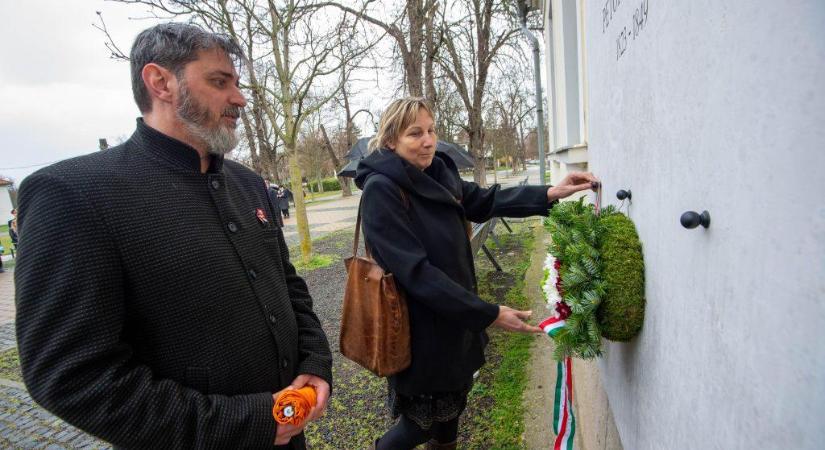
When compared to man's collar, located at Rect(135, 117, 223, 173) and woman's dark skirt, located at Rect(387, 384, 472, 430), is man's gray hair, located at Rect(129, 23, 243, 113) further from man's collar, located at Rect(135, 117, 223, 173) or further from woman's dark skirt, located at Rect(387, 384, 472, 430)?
woman's dark skirt, located at Rect(387, 384, 472, 430)

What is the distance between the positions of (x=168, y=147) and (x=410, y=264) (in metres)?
0.98

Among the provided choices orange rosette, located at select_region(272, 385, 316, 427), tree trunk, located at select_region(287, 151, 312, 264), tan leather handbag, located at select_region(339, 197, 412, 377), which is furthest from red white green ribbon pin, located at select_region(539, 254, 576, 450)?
tree trunk, located at select_region(287, 151, 312, 264)

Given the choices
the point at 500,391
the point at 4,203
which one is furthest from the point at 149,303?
the point at 4,203

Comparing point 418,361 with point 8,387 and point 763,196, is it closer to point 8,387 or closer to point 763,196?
point 763,196

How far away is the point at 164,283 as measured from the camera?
129 centimetres

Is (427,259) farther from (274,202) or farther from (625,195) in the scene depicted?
(274,202)

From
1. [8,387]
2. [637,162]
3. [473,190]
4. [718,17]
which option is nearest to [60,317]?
[718,17]

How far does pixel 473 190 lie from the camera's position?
2.49 m

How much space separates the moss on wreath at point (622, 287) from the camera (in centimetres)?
134

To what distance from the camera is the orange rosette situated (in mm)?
1395

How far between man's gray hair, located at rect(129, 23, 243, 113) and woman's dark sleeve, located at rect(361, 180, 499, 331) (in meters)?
0.83

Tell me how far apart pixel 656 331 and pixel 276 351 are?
1231mm

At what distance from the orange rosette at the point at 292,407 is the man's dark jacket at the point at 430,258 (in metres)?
0.60

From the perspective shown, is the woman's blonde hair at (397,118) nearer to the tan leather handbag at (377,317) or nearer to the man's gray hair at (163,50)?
the tan leather handbag at (377,317)
